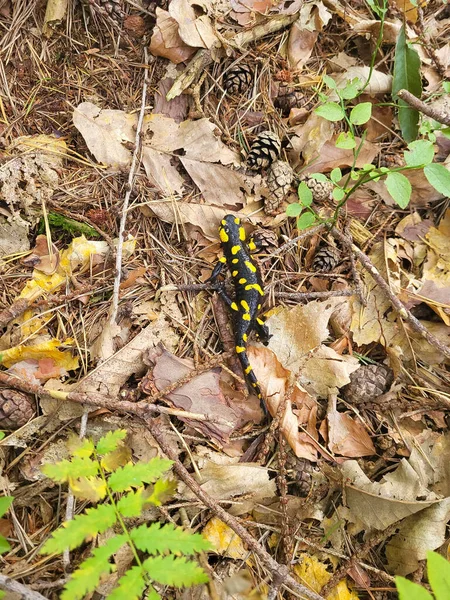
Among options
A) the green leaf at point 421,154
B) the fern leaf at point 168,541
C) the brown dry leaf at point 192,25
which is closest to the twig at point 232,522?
the fern leaf at point 168,541

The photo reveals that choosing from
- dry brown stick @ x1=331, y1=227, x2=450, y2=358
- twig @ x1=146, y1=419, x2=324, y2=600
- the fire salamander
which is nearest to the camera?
twig @ x1=146, y1=419, x2=324, y2=600

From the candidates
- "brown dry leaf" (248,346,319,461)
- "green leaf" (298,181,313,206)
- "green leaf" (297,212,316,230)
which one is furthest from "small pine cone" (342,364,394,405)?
"green leaf" (298,181,313,206)

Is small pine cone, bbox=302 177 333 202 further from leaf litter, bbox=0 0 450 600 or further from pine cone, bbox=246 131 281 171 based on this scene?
pine cone, bbox=246 131 281 171

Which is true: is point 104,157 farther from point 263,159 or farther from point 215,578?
point 215,578

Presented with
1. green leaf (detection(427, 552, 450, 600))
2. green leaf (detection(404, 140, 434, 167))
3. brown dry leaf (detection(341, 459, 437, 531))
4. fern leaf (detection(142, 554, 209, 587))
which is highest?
green leaf (detection(404, 140, 434, 167))

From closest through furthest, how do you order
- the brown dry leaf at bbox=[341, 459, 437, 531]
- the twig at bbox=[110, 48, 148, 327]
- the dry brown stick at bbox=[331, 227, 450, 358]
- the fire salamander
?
1. the brown dry leaf at bbox=[341, 459, 437, 531]
2. the twig at bbox=[110, 48, 148, 327]
3. the dry brown stick at bbox=[331, 227, 450, 358]
4. the fire salamander

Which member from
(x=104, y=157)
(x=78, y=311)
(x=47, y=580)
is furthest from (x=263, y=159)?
(x=47, y=580)

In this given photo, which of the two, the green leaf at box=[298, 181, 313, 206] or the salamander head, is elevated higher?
the green leaf at box=[298, 181, 313, 206]

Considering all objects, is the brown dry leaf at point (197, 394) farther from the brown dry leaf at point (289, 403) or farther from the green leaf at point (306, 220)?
the green leaf at point (306, 220)
